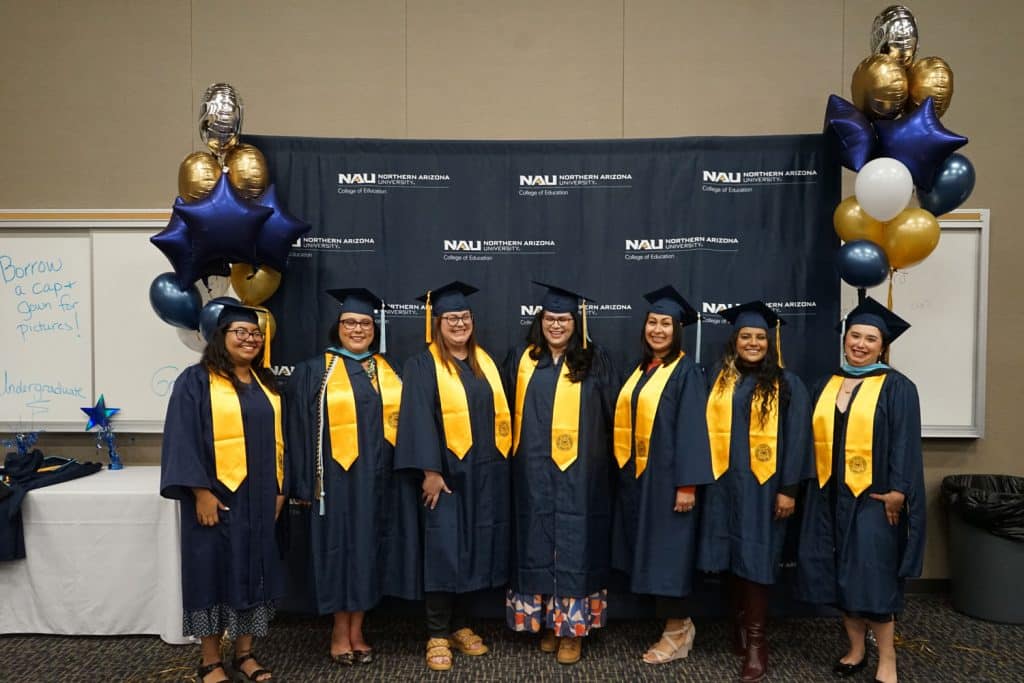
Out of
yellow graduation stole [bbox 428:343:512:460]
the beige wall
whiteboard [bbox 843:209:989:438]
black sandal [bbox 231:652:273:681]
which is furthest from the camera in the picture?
the beige wall

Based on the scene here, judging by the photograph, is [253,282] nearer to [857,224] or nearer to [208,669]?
[208,669]

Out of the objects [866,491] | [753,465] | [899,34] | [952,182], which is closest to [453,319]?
[753,465]

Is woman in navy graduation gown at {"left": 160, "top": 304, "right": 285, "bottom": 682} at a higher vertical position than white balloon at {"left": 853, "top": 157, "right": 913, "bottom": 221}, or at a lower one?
lower

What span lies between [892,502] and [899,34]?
7.27 ft

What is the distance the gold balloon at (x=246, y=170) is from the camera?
315 cm

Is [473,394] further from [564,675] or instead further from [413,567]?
[564,675]

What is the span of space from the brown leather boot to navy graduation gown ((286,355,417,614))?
1.56 metres

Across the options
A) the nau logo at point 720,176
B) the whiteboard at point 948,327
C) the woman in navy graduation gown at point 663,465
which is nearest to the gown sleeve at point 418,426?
the woman in navy graduation gown at point 663,465

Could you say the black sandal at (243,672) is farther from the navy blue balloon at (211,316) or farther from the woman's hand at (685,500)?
the woman's hand at (685,500)

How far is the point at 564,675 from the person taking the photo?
9.52ft

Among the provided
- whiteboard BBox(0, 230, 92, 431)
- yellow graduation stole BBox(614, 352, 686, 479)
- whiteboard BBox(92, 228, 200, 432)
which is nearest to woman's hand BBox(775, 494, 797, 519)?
yellow graduation stole BBox(614, 352, 686, 479)

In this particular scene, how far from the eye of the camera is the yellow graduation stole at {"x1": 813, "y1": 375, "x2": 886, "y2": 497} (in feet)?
9.06

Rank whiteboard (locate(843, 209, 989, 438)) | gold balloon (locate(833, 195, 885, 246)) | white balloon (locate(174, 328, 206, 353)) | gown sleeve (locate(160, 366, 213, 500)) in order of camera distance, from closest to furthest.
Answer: gown sleeve (locate(160, 366, 213, 500)) → gold balloon (locate(833, 195, 885, 246)) → white balloon (locate(174, 328, 206, 353)) → whiteboard (locate(843, 209, 989, 438))

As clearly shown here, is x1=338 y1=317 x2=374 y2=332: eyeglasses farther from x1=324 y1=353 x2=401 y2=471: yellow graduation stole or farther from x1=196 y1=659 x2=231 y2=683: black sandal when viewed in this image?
x1=196 y1=659 x2=231 y2=683: black sandal
